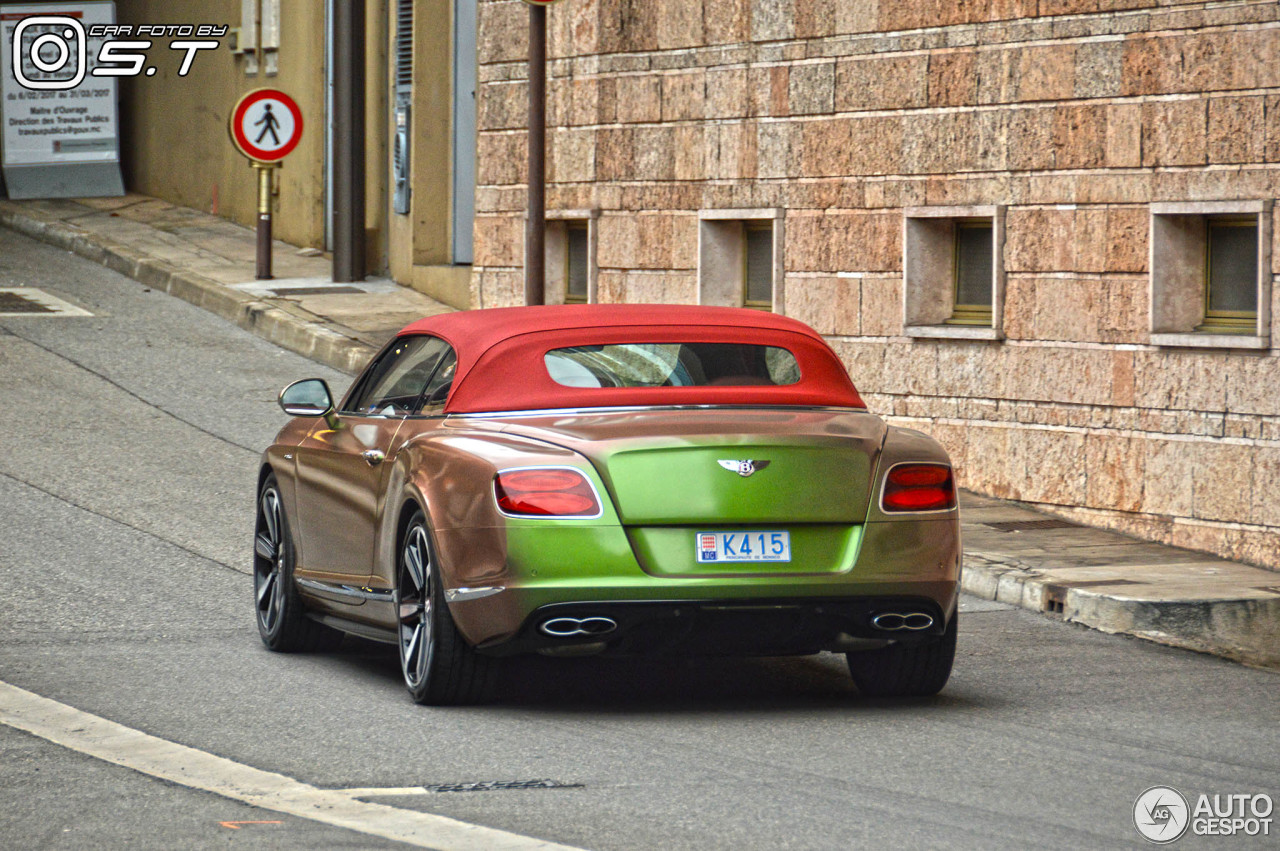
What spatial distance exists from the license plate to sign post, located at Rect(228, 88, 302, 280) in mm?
14883

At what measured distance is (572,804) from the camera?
5.53 meters

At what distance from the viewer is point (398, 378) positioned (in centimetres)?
816

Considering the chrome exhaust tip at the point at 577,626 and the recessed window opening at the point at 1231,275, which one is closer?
the chrome exhaust tip at the point at 577,626

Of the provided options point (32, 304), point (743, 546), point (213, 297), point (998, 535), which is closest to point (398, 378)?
point (743, 546)

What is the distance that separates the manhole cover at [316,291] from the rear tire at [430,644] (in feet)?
43.9

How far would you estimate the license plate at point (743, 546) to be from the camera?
672cm

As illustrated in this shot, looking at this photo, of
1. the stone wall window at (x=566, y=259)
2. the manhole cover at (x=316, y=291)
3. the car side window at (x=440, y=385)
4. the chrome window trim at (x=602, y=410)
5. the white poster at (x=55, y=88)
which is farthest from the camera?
the white poster at (x=55, y=88)

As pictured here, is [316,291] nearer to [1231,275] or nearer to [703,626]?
[1231,275]

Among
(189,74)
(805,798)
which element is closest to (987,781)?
(805,798)

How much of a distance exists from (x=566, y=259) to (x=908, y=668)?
10.9m

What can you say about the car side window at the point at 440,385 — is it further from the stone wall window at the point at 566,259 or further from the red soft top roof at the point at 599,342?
the stone wall window at the point at 566,259

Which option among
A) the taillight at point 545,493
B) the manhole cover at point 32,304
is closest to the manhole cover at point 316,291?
the manhole cover at point 32,304

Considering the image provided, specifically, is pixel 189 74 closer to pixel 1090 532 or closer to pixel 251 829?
pixel 1090 532

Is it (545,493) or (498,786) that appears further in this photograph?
(545,493)
